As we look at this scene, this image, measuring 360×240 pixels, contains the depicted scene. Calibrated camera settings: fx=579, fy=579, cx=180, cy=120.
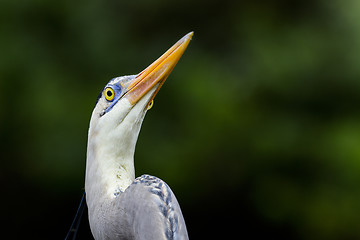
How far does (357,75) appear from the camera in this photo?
11.8 ft

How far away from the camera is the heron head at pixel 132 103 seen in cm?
133

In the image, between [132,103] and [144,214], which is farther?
[132,103]

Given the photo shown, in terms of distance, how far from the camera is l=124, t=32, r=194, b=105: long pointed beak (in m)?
1.32

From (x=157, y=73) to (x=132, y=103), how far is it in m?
0.10

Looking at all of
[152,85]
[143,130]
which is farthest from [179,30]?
[152,85]

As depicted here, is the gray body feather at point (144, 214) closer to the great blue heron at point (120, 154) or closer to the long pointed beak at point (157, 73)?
the great blue heron at point (120, 154)

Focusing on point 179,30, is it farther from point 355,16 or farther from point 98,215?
point 98,215

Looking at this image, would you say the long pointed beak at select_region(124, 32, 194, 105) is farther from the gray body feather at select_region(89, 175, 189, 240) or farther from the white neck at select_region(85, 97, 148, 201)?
the gray body feather at select_region(89, 175, 189, 240)

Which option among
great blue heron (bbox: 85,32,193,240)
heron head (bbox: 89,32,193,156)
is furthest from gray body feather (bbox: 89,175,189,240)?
heron head (bbox: 89,32,193,156)

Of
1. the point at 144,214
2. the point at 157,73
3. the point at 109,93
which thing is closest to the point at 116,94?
the point at 109,93

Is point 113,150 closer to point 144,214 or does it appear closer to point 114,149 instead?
point 114,149

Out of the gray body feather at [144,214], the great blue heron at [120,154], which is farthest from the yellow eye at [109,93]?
the gray body feather at [144,214]

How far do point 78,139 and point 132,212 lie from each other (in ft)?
7.05

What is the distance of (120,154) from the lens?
1347mm
